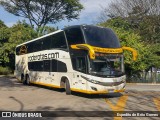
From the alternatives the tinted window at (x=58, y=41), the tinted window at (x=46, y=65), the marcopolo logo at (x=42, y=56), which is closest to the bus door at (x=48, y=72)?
the tinted window at (x=46, y=65)

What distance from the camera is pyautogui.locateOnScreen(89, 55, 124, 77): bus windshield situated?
674 inches

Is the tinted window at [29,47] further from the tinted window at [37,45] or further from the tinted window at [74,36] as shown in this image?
the tinted window at [74,36]

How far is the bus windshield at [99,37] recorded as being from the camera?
17.5m

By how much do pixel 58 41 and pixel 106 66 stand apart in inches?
177

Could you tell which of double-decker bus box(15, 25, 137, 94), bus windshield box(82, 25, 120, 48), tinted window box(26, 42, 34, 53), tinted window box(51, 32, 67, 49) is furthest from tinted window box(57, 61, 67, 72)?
tinted window box(26, 42, 34, 53)

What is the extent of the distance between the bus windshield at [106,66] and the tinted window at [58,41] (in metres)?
3.05

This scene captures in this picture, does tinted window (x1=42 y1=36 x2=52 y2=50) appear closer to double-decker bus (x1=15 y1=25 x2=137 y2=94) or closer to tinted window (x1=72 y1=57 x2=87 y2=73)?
double-decker bus (x1=15 y1=25 x2=137 y2=94)

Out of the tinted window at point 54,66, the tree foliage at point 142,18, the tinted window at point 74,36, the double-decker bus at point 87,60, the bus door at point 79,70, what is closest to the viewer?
the double-decker bus at point 87,60

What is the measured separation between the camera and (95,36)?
700 inches

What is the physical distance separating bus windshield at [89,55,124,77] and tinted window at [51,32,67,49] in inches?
120

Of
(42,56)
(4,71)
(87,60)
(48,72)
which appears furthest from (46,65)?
(4,71)

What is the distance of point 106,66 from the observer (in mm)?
17422

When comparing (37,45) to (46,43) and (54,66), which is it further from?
(54,66)

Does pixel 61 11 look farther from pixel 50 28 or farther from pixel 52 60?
pixel 52 60
